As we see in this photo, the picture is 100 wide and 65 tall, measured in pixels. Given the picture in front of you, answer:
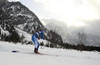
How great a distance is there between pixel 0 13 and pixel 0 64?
458ft

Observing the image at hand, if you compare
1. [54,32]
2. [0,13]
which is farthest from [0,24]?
[54,32]

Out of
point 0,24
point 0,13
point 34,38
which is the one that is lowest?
point 34,38

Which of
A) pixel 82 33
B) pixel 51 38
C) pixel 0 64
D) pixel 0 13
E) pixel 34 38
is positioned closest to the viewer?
pixel 0 64

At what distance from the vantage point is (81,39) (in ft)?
137

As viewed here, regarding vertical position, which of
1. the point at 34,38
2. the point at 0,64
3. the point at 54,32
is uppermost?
the point at 54,32

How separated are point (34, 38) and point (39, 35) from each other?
0.60 metres

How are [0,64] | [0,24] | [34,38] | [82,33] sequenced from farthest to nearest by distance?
1. [0,24]
2. [82,33]
3. [34,38]
4. [0,64]

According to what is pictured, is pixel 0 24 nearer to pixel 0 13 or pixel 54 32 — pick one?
pixel 0 13

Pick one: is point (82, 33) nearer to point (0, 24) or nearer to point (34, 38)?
point (34, 38)

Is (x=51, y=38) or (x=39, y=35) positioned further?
(x=51, y=38)

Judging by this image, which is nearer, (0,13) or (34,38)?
(34,38)

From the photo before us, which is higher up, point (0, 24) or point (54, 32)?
point (0, 24)

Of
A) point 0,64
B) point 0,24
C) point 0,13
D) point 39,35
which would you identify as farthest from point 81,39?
point 0,13

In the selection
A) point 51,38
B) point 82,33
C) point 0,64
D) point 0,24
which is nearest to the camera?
point 0,64
